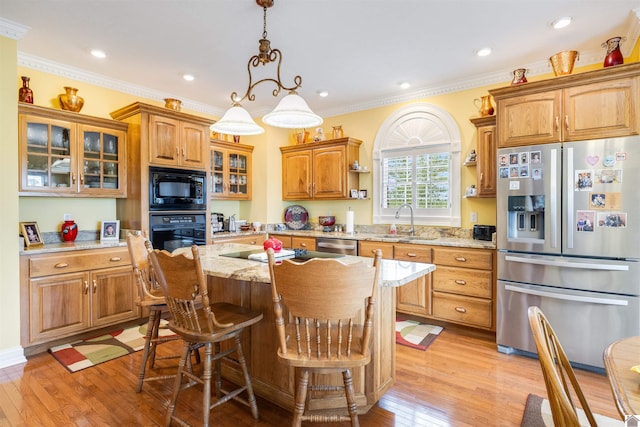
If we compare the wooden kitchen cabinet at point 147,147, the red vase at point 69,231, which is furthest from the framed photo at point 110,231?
the red vase at point 69,231

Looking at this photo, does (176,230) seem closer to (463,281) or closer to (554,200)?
(463,281)

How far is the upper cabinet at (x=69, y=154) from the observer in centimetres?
307

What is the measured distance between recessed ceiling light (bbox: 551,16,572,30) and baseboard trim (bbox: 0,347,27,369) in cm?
518

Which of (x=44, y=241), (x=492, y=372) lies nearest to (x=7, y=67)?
(x=44, y=241)

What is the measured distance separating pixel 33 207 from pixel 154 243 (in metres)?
1.18

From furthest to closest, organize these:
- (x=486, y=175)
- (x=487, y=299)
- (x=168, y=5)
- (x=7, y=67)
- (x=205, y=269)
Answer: (x=486, y=175) < (x=487, y=299) < (x=7, y=67) < (x=168, y=5) < (x=205, y=269)

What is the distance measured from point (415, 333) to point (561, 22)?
304 centimetres

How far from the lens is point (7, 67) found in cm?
267

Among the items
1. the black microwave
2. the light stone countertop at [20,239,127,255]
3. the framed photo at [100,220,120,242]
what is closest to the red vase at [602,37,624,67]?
the black microwave

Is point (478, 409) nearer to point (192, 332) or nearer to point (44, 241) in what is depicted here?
point (192, 332)

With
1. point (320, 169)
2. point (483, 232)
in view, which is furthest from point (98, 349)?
point (483, 232)

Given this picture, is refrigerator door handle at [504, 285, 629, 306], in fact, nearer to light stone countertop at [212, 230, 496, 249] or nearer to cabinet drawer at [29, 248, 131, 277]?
light stone countertop at [212, 230, 496, 249]

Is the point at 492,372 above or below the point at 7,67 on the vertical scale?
below

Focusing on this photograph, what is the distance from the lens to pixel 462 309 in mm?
3336
